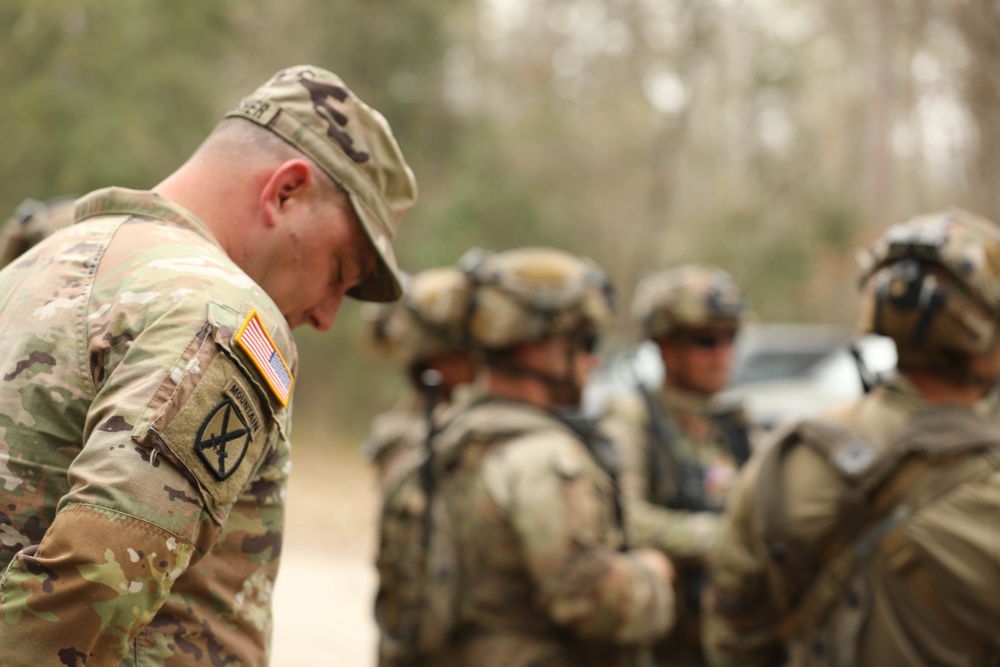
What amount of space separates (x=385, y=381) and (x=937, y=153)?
35.9ft

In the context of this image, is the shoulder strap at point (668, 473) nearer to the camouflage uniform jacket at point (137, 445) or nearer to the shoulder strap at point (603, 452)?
the shoulder strap at point (603, 452)

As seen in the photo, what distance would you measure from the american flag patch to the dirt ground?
10.5 ft

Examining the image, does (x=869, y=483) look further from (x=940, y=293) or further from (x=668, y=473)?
(x=668, y=473)

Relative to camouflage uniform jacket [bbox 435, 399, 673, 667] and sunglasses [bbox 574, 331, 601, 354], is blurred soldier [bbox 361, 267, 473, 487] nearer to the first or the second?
sunglasses [bbox 574, 331, 601, 354]

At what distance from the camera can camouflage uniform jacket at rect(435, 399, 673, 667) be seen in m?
3.41

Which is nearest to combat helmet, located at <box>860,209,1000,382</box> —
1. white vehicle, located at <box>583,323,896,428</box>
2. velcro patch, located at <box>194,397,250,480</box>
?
velcro patch, located at <box>194,397,250,480</box>

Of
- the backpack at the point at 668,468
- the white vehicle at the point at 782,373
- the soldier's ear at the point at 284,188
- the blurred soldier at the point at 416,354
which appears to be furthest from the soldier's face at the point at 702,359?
the soldier's ear at the point at 284,188

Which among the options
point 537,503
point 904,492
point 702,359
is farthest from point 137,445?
point 702,359

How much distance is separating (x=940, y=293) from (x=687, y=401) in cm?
235

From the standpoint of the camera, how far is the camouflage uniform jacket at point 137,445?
1.53 m

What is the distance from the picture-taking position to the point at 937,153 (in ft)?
63.2

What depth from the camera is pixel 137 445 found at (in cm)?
156

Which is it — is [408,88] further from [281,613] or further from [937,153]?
[281,613]

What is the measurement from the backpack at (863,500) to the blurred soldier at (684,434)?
1.38 meters
